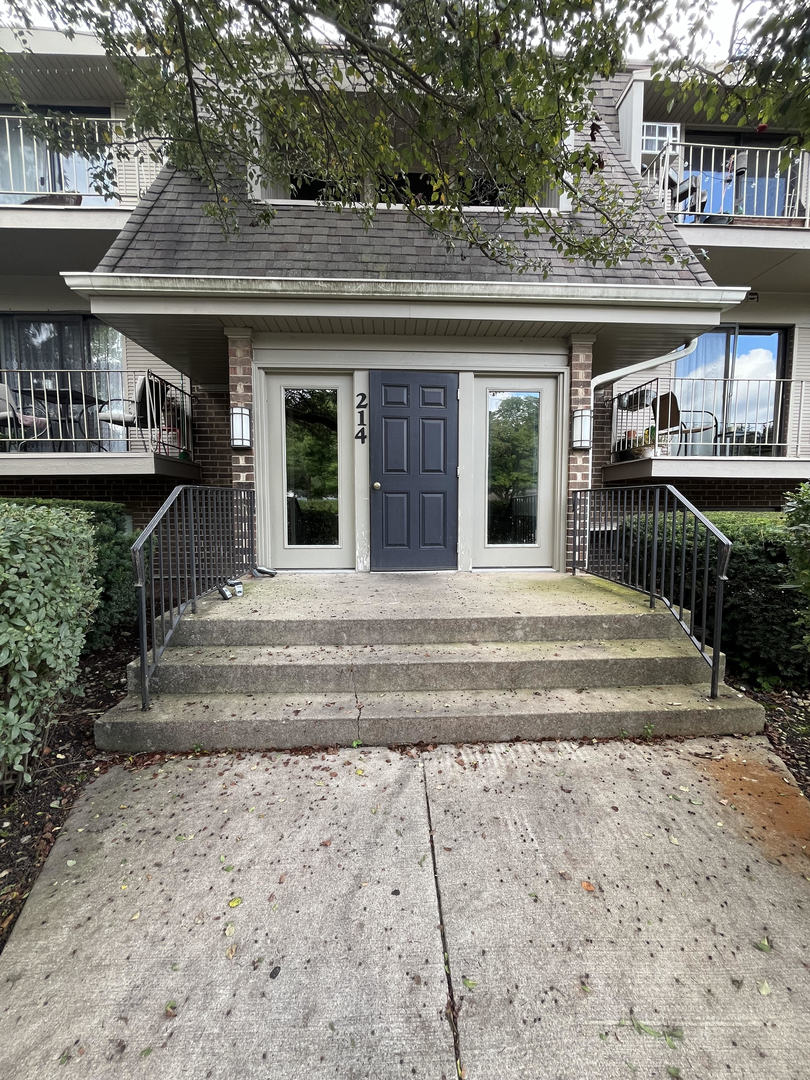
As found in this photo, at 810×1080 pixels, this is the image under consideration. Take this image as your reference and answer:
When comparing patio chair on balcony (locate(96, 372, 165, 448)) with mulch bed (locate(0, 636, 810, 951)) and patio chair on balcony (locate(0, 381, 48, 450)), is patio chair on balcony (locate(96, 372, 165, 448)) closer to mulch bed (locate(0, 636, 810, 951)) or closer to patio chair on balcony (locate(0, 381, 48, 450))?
patio chair on balcony (locate(0, 381, 48, 450))

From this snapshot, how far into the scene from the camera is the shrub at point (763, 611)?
3.53m

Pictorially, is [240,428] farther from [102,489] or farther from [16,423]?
[16,423]

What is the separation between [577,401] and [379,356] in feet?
7.17

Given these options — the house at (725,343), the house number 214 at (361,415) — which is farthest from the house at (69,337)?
the house at (725,343)

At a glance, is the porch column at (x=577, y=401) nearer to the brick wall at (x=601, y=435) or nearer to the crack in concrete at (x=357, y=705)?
the brick wall at (x=601, y=435)

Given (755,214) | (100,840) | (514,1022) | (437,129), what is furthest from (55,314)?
(755,214)

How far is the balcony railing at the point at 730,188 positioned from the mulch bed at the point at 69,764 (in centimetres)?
635

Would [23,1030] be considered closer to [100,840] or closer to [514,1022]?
[100,840]

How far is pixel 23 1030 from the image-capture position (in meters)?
1.37

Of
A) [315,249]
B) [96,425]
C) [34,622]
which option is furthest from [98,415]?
[34,622]

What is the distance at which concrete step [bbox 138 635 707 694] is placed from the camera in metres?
3.03

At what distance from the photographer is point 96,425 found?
6562mm

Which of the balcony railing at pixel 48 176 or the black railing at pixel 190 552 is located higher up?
the balcony railing at pixel 48 176

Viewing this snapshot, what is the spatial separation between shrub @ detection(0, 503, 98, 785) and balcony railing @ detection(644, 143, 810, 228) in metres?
7.78
